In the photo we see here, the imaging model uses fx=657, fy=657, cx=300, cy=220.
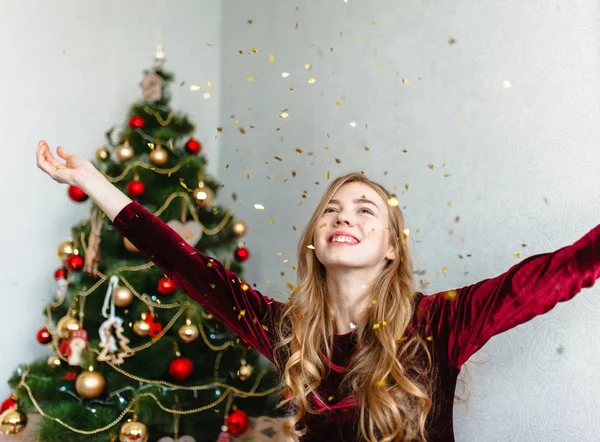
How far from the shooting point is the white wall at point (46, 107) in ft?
7.68

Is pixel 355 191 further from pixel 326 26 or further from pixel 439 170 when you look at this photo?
pixel 326 26

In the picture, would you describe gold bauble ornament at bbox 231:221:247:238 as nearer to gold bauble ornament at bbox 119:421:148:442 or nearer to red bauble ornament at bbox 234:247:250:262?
red bauble ornament at bbox 234:247:250:262

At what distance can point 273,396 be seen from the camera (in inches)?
88.3

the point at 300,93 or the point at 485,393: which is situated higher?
the point at 300,93

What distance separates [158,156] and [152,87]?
26cm

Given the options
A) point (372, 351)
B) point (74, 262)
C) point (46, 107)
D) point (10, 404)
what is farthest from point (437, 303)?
point (46, 107)

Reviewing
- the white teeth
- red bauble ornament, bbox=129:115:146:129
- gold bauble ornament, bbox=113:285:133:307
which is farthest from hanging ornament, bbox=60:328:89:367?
the white teeth

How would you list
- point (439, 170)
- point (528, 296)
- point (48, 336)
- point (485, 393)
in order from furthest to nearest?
point (48, 336) → point (439, 170) → point (485, 393) → point (528, 296)

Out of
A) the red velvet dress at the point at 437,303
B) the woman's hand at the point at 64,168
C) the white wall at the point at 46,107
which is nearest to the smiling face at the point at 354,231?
the red velvet dress at the point at 437,303

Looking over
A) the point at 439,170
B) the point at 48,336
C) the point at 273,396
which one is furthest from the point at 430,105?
the point at 48,336

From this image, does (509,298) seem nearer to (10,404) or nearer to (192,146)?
(192,146)

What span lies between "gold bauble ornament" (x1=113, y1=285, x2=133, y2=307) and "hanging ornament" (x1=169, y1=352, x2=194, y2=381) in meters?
0.23

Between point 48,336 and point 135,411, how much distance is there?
412 mm

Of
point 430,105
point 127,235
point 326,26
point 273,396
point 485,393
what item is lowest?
point 273,396
